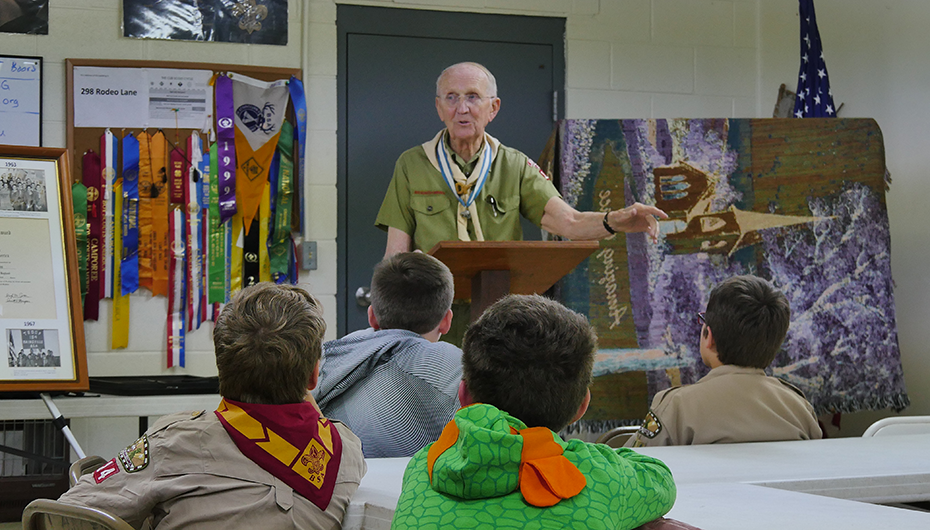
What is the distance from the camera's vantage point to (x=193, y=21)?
416cm

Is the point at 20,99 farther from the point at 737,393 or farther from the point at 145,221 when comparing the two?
the point at 737,393

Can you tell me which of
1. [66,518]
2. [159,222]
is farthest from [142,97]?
[66,518]

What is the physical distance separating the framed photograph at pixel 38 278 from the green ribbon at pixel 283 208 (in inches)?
44.6

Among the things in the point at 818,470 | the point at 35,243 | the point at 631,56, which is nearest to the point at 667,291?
the point at 631,56

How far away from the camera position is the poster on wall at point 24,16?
3992mm

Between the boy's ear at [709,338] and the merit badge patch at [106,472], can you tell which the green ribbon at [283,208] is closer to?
the boy's ear at [709,338]

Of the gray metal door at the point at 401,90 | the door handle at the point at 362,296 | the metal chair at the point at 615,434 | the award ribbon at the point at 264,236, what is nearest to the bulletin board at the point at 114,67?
the gray metal door at the point at 401,90

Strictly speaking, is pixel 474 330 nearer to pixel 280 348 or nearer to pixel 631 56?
pixel 280 348

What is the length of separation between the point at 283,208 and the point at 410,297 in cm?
225

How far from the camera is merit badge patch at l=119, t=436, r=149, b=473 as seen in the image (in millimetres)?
1261

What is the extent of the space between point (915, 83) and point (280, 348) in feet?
12.0

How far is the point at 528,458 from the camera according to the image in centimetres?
94

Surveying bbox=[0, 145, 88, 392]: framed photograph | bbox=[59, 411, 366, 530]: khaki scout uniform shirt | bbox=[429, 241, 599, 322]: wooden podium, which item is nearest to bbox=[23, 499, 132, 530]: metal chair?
bbox=[59, 411, 366, 530]: khaki scout uniform shirt

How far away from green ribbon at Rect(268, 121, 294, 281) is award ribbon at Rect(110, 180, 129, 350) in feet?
2.26
